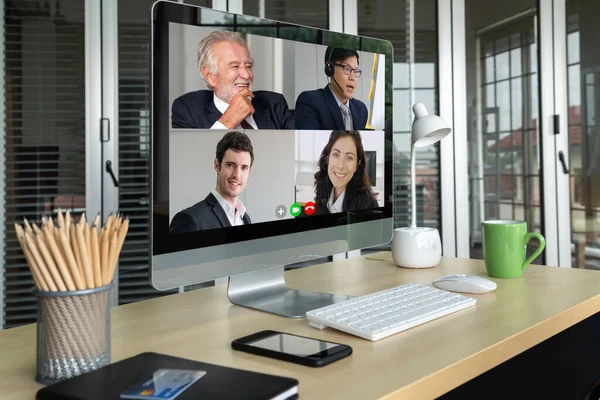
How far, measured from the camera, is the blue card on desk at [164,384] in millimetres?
686

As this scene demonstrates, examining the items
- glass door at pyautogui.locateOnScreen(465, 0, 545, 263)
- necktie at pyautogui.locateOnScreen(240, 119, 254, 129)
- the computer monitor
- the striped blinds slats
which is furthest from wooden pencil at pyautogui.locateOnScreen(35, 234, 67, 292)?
glass door at pyautogui.locateOnScreen(465, 0, 545, 263)

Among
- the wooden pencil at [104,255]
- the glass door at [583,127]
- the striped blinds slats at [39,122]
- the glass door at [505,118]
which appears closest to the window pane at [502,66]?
the glass door at [505,118]

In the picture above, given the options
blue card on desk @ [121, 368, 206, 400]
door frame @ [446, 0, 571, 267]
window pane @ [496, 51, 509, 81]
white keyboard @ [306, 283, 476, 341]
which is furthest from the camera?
window pane @ [496, 51, 509, 81]

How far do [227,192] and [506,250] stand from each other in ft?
2.23

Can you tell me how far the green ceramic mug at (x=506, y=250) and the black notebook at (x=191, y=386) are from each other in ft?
2.84

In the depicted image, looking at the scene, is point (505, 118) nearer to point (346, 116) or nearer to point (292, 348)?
point (346, 116)

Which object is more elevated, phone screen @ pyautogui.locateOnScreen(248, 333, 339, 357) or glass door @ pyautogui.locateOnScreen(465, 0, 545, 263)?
glass door @ pyautogui.locateOnScreen(465, 0, 545, 263)

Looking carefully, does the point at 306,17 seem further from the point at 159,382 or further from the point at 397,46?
the point at 159,382

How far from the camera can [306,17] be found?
10.5 feet

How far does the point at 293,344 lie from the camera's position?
92 cm

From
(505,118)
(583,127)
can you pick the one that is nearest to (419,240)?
(505,118)

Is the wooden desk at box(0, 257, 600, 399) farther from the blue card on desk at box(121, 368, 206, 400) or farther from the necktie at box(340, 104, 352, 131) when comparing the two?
the necktie at box(340, 104, 352, 131)

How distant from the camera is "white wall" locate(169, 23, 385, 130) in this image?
1070 mm

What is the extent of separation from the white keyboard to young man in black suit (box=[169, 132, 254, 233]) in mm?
235
